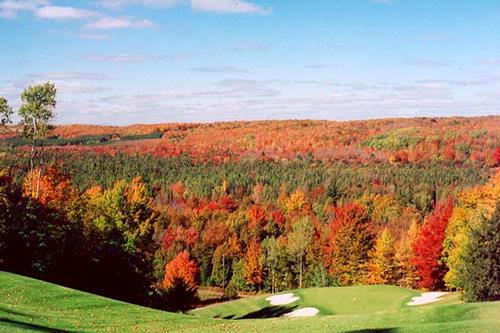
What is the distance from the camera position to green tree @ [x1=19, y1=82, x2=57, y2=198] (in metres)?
51.0

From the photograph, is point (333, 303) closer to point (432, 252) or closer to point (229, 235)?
point (432, 252)

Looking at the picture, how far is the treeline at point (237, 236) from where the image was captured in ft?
151

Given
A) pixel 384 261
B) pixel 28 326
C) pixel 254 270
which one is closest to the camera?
pixel 28 326

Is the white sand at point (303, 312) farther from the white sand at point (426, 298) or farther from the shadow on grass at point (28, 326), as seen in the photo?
the shadow on grass at point (28, 326)

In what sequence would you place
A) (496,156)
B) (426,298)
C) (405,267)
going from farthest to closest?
(496,156)
(405,267)
(426,298)

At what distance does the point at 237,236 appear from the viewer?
10994cm

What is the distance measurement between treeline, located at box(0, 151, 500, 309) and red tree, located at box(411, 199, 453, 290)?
0.45ft

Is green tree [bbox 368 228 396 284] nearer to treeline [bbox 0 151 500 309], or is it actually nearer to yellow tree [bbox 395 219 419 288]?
treeline [bbox 0 151 500 309]

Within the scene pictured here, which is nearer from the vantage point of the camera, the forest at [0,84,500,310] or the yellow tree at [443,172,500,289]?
the forest at [0,84,500,310]

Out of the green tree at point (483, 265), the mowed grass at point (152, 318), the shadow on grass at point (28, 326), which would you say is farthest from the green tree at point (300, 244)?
the shadow on grass at point (28, 326)

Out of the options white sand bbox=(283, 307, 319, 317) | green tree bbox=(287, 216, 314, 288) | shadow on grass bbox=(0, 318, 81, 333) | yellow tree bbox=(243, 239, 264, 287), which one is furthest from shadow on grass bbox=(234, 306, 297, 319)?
yellow tree bbox=(243, 239, 264, 287)

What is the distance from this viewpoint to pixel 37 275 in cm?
4466

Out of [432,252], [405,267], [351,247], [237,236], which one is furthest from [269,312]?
[237,236]

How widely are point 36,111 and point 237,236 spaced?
63579 mm
